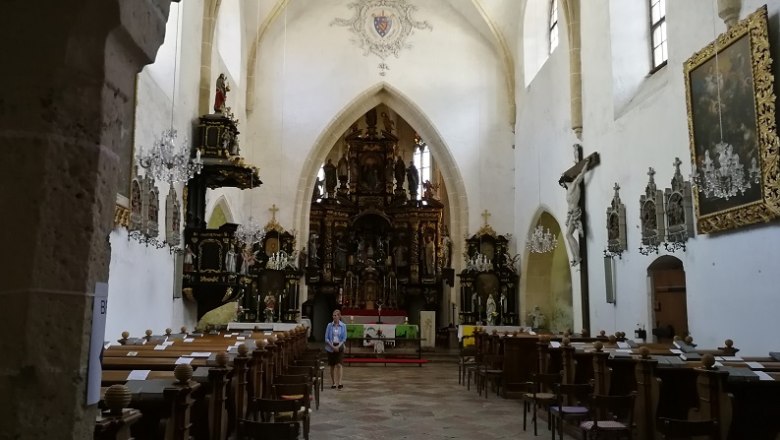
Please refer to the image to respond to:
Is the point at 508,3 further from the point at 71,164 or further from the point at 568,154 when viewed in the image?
the point at 71,164

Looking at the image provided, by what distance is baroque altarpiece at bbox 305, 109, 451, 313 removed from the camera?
21.9m

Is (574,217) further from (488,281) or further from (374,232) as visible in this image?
(374,232)

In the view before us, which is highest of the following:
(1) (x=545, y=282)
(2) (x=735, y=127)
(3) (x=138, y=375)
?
(2) (x=735, y=127)

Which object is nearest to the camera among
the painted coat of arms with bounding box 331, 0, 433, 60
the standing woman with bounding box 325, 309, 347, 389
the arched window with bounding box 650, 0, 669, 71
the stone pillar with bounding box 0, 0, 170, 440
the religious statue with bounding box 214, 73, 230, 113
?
the stone pillar with bounding box 0, 0, 170, 440

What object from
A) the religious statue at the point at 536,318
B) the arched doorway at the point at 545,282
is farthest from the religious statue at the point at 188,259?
the arched doorway at the point at 545,282

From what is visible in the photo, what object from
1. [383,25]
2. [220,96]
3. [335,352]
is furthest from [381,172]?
[335,352]

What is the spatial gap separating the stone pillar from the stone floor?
16.7 feet

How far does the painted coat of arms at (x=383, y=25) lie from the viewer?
20109mm

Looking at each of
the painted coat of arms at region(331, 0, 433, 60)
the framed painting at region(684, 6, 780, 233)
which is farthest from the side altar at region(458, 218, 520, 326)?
the framed painting at region(684, 6, 780, 233)

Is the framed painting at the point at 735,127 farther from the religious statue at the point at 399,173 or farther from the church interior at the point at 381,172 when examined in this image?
the religious statue at the point at 399,173

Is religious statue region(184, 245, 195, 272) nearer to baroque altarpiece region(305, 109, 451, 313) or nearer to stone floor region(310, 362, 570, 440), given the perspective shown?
stone floor region(310, 362, 570, 440)

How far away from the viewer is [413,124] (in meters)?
20.7

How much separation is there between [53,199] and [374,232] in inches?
827

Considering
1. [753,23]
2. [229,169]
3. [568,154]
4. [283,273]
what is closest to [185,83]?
[229,169]
